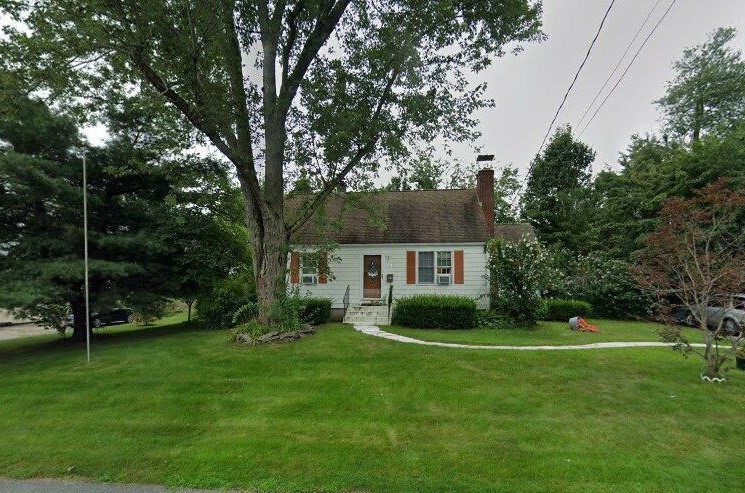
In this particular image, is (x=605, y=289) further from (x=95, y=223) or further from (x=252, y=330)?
(x=95, y=223)

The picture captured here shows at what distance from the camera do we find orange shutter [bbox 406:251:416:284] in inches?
607

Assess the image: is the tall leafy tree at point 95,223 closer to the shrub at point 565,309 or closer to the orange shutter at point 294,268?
the orange shutter at point 294,268

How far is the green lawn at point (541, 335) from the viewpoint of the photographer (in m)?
10.3

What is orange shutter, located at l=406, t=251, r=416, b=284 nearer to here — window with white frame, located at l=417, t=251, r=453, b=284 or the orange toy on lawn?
window with white frame, located at l=417, t=251, r=453, b=284

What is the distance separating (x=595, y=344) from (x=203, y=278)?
511 inches

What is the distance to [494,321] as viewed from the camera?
43.0 feet

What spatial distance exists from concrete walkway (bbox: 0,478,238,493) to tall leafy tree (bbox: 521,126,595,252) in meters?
27.2

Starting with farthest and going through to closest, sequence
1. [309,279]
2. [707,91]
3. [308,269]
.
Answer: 1. [707,91]
2. [309,279]
3. [308,269]

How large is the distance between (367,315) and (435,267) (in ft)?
12.5

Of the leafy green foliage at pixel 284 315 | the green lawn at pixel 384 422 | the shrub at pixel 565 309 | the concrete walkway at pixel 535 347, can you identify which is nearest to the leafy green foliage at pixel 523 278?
the shrub at pixel 565 309

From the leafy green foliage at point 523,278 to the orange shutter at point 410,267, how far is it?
3.56 meters

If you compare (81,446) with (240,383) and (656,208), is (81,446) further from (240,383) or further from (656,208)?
(656,208)

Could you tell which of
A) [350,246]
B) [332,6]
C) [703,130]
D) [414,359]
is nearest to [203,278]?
[350,246]

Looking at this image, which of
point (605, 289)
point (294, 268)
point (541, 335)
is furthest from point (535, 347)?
point (294, 268)
